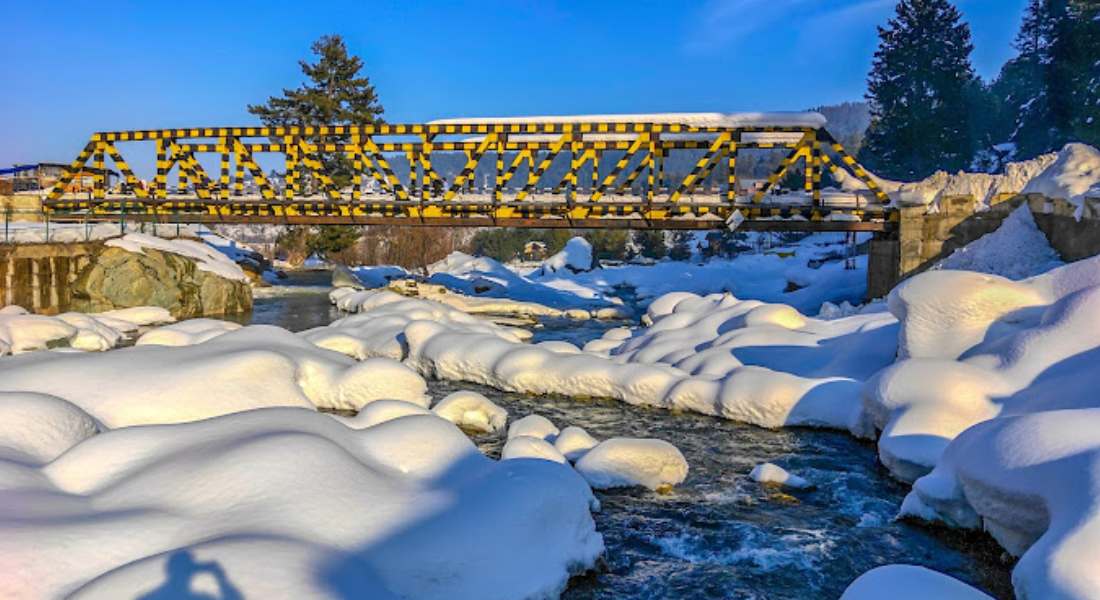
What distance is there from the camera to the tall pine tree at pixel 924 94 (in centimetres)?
5078

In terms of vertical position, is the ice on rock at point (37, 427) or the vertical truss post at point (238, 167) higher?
the vertical truss post at point (238, 167)

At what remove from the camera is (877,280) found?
23938 millimetres

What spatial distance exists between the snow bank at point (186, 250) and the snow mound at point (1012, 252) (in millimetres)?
22989

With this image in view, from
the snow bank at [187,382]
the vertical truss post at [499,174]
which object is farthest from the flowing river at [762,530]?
the vertical truss post at [499,174]

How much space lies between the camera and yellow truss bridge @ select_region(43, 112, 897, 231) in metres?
23.8

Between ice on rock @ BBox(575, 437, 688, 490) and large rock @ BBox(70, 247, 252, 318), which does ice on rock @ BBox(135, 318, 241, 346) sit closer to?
large rock @ BBox(70, 247, 252, 318)

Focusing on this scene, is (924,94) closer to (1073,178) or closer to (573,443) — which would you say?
(1073,178)

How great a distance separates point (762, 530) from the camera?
790 centimetres

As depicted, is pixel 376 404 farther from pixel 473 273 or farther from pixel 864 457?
pixel 473 273

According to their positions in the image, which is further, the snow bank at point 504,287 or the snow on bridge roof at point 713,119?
the snow bank at point 504,287

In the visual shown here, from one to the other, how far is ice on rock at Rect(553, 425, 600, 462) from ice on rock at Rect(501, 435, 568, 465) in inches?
17.8

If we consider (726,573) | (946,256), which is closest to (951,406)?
(726,573)

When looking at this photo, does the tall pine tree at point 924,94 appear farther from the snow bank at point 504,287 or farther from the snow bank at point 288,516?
the snow bank at point 288,516

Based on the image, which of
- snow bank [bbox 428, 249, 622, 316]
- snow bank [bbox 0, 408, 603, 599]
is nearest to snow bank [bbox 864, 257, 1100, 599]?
snow bank [bbox 0, 408, 603, 599]
